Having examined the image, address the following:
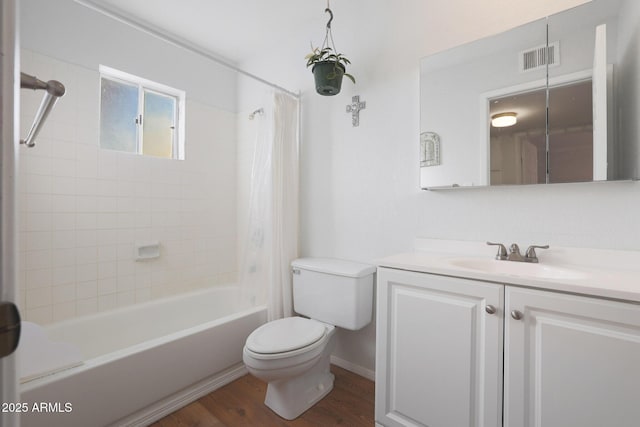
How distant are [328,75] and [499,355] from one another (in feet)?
5.37

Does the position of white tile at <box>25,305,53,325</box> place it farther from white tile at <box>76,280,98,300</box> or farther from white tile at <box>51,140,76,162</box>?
white tile at <box>51,140,76,162</box>

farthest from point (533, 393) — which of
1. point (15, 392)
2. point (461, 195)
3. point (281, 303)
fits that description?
point (281, 303)

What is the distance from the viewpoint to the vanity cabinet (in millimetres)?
870

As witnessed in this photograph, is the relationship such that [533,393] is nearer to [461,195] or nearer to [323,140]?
[461,195]

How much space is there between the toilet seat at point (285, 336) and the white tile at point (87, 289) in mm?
1226

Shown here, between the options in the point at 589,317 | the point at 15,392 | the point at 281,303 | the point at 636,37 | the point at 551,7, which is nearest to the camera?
the point at 15,392

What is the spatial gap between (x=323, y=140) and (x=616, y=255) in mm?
1681

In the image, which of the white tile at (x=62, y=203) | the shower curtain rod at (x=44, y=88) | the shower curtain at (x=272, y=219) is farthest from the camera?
the shower curtain at (x=272, y=219)

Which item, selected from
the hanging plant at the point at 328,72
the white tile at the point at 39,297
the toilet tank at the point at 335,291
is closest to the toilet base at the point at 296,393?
the toilet tank at the point at 335,291

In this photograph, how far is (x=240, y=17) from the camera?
7.13ft

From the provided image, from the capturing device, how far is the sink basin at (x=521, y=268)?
1144 millimetres

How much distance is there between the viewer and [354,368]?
1.93 metres

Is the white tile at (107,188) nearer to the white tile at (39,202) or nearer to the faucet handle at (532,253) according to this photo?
the white tile at (39,202)

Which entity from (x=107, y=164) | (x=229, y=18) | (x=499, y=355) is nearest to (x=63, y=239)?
(x=107, y=164)
